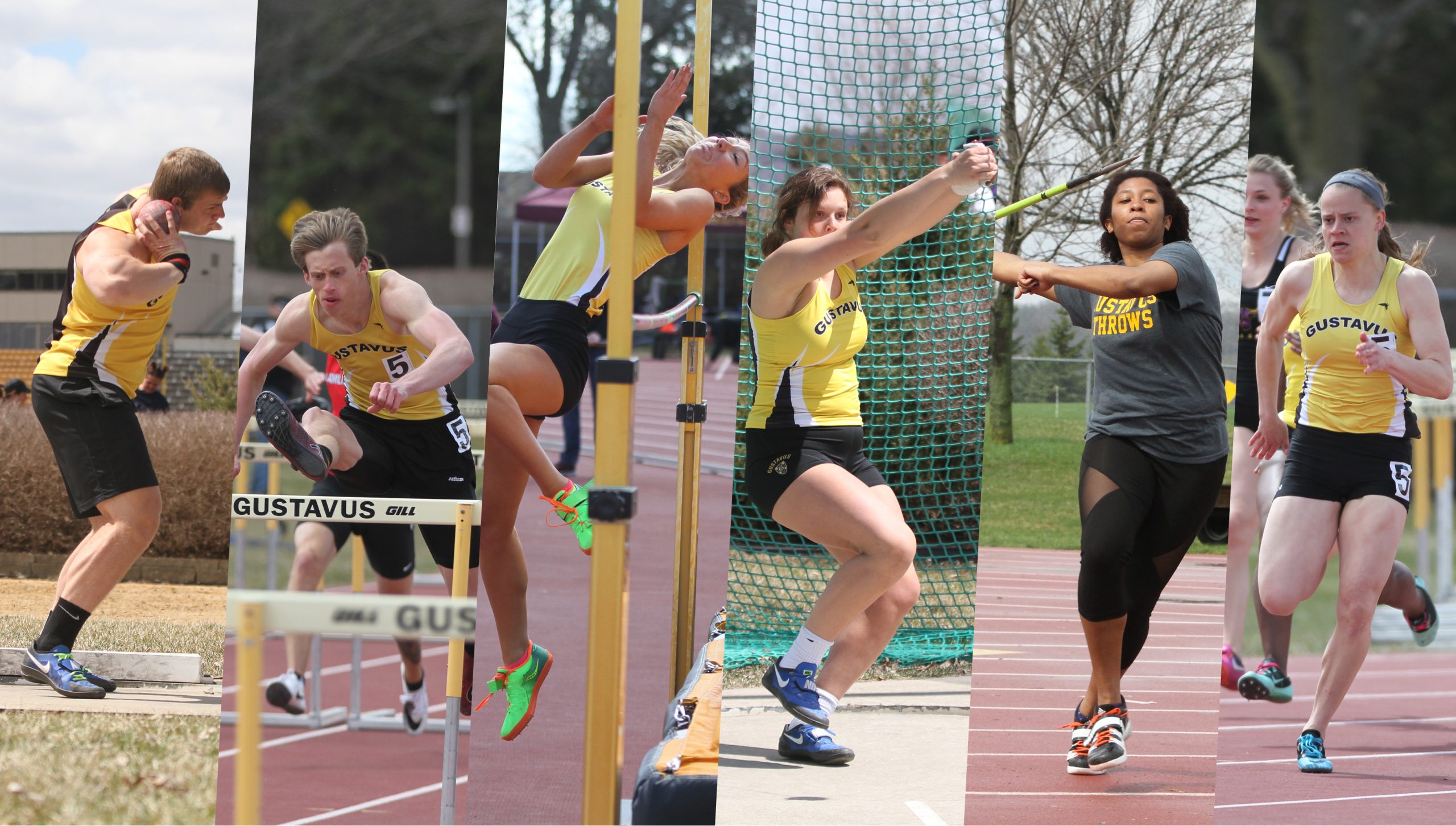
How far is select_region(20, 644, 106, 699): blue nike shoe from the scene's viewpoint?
3322mm

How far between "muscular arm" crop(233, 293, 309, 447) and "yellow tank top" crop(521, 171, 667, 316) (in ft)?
1.73

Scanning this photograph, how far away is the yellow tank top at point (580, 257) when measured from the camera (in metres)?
2.61

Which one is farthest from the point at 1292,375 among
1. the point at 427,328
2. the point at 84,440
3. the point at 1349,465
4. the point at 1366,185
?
the point at 84,440

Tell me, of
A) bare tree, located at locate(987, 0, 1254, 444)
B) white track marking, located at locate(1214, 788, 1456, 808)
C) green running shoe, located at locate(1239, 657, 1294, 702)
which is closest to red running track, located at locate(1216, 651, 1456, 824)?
white track marking, located at locate(1214, 788, 1456, 808)

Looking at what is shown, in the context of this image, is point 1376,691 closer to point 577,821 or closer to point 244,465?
point 577,821

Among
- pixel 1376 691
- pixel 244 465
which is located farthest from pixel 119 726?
pixel 1376 691

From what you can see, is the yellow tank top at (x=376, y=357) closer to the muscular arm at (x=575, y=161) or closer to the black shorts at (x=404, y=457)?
the black shorts at (x=404, y=457)

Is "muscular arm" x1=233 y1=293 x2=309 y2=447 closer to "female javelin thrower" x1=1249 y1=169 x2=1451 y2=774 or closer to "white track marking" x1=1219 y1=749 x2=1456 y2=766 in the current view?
"female javelin thrower" x1=1249 y1=169 x2=1451 y2=774

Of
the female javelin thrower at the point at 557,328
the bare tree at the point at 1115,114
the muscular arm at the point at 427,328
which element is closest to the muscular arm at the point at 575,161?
the female javelin thrower at the point at 557,328

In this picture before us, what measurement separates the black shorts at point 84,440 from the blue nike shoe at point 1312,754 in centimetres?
380

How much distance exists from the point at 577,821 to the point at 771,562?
3.53 ft

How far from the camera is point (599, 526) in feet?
6.43

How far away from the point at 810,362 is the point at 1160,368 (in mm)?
907

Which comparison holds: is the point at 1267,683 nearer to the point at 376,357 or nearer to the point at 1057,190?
the point at 1057,190
